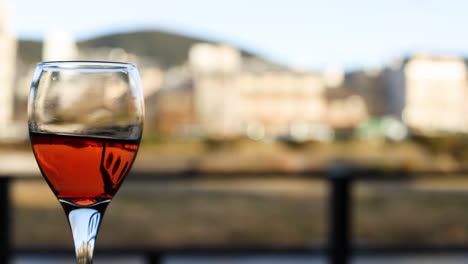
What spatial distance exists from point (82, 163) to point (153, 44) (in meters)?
59.5

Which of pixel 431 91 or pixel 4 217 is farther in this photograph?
pixel 431 91

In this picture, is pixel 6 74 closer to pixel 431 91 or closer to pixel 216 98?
pixel 216 98

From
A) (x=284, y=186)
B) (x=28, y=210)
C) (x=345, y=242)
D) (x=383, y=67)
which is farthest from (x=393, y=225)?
(x=383, y=67)

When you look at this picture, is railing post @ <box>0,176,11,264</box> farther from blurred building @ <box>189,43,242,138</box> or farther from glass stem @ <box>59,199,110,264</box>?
blurred building @ <box>189,43,242,138</box>

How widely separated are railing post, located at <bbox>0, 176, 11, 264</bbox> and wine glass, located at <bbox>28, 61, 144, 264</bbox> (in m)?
1.36

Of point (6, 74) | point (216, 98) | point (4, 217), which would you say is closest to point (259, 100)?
point (216, 98)

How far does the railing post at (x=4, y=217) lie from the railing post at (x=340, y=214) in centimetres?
82

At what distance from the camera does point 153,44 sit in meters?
59.1

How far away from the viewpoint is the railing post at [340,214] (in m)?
1.77

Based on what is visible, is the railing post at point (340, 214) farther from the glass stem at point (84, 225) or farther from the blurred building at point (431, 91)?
the blurred building at point (431, 91)

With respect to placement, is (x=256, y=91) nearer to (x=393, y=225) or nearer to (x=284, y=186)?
(x=284, y=186)

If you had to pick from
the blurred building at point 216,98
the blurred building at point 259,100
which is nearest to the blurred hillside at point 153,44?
the blurred building at point 216,98

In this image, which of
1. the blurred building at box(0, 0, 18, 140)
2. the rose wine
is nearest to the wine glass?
the rose wine

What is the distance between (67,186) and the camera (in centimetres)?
46
